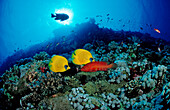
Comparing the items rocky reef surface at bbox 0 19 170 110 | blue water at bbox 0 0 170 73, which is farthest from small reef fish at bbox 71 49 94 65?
blue water at bbox 0 0 170 73

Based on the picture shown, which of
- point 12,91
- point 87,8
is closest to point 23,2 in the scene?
point 87,8

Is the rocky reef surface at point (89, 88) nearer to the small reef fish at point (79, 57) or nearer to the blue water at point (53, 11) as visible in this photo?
the small reef fish at point (79, 57)

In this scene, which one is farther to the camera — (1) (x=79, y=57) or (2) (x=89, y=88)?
(2) (x=89, y=88)

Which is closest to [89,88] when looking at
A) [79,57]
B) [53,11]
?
[79,57]

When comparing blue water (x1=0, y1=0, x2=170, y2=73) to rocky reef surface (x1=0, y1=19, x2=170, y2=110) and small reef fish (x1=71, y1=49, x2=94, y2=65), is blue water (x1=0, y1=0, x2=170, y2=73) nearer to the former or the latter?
rocky reef surface (x1=0, y1=19, x2=170, y2=110)

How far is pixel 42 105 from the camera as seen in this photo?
2.60m

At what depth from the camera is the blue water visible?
186ft

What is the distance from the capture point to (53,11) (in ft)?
196

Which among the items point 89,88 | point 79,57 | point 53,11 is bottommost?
point 89,88

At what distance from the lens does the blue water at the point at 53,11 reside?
56.7 m

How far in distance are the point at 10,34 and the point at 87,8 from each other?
62.4 metres

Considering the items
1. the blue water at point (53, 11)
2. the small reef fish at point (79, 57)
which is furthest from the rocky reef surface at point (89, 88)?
the blue water at point (53, 11)

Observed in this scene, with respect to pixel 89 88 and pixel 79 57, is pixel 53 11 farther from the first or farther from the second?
pixel 79 57

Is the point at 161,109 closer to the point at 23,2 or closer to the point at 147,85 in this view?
the point at 147,85
